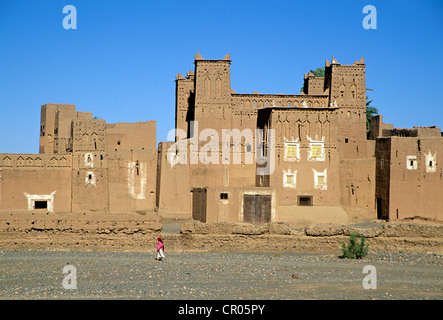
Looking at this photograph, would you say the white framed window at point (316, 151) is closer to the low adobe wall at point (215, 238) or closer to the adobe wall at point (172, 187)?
the adobe wall at point (172, 187)

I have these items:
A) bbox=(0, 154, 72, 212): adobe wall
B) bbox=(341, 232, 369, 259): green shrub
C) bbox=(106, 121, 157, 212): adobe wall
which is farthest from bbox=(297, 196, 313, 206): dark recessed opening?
bbox=(0, 154, 72, 212): adobe wall

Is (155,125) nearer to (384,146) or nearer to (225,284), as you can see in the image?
(384,146)

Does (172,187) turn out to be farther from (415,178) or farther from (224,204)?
(415,178)

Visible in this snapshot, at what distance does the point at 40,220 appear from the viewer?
2434 cm

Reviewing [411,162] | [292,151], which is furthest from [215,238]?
[411,162]

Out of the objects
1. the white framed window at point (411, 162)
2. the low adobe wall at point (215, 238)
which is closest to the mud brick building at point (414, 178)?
the white framed window at point (411, 162)

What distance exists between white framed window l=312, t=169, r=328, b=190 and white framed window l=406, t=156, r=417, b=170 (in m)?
4.64

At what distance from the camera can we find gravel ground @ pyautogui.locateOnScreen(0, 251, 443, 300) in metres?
16.3

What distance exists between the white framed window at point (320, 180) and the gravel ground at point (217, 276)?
35.4ft

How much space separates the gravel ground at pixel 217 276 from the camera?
1633 centimetres

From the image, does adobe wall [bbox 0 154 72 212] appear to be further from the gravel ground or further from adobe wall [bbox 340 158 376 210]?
adobe wall [bbox 340 158 376 210]

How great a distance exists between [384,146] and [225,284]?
20.7m

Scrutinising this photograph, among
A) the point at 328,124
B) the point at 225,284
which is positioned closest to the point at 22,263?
the point at 225,284

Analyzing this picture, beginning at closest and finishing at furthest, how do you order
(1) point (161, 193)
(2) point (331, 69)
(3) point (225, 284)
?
1. (3) point (225, 284)
2. (1) point (161, 193)
3. (2) point (331, 69)
